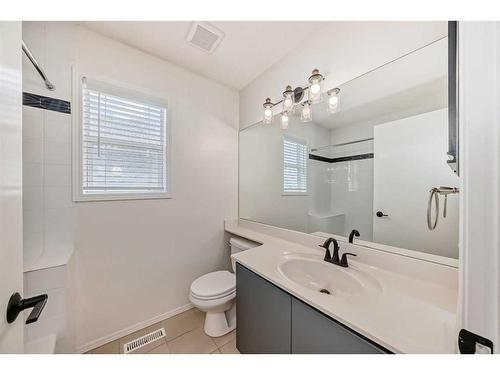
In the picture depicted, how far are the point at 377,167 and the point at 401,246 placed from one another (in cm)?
50

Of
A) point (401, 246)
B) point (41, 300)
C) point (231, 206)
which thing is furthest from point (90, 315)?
point (401, 246)

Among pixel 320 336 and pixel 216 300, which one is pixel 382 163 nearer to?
pixel 320 336

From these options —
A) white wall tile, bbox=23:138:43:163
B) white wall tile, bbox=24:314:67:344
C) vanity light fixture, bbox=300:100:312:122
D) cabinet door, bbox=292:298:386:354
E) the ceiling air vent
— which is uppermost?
the ceiling air vent

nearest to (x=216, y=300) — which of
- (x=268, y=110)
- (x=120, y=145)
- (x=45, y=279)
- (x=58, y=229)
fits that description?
(x=45, y=279)

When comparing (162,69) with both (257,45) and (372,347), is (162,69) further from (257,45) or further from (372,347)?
(372,347)

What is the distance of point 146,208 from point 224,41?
59.3 inches

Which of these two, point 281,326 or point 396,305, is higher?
point 396,305

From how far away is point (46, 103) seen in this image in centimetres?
118

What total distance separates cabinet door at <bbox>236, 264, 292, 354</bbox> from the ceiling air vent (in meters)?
1.68

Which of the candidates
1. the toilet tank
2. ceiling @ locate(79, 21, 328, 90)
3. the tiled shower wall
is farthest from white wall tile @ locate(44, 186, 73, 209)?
the toilet tank

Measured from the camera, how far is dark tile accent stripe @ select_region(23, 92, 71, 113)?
3.70ft

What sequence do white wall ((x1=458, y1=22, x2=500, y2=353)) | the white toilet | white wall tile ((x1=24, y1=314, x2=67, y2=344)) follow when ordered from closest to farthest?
white wall ((x1=458, y1=22, x2=500, y2=353)), white wall tile ((x1=24, y1=314, x2=67, y2=344)), the white toilet

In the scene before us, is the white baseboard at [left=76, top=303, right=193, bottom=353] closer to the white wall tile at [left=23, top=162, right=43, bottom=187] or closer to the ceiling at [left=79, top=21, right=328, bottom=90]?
the white wall tile at [left=23, top=162, right=43, bottom=187]

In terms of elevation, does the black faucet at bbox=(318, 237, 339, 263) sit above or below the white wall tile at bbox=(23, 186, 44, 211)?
below
